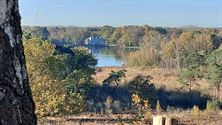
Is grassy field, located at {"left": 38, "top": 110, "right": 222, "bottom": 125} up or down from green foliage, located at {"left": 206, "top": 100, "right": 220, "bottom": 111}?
up

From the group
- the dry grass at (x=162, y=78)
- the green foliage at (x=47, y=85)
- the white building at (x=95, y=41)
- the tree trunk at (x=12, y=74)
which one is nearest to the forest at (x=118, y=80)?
the green foliage at (x=47, y=85)

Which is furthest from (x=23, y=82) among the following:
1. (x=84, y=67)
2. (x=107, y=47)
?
(x=107, y=47)

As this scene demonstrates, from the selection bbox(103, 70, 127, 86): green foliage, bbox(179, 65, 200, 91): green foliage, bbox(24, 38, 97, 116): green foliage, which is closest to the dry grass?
bbox(179, 65, 200, 91): green foliage

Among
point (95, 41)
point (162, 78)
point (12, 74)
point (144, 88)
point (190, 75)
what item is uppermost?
point (12, 74)

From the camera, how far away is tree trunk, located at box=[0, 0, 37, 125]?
1.22 m

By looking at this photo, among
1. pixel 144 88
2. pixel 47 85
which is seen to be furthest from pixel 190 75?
pixel 47 85

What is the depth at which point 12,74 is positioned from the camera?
4.12 feet

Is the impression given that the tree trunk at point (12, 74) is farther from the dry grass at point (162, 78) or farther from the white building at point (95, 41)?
the white building at point (95, 41)

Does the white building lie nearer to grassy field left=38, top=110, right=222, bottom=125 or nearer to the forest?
the forest

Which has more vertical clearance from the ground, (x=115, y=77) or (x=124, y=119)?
(x=124, y=119)

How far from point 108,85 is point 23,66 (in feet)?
104

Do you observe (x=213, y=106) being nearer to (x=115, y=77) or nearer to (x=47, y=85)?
(x=115, y=77)

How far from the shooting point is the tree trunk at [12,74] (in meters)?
1.22

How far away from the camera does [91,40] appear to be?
82375 millimetres
